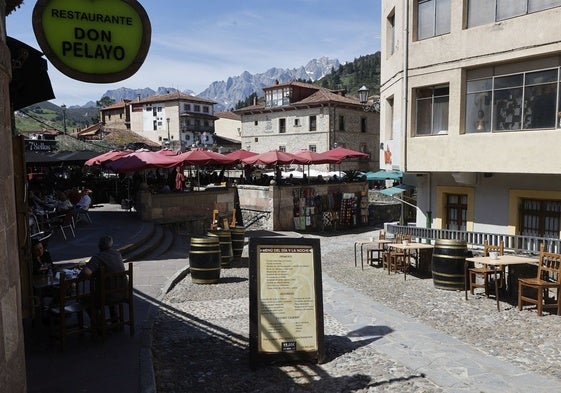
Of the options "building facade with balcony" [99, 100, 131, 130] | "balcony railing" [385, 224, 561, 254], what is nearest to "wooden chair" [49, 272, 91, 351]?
"balcony railing" [385, 224, 561, 254]

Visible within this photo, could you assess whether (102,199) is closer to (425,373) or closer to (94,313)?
(94,313)

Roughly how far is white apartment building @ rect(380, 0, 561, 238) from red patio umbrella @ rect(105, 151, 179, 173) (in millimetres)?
9376

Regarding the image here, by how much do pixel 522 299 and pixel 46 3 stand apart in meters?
10.2

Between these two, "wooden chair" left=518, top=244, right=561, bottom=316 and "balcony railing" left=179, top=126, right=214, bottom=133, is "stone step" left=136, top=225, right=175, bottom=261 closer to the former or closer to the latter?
"wooden chair" left=518, top=244, right=561, bottom=316

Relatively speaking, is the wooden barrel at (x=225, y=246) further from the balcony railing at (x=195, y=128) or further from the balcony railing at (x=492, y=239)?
the balcony railing at (x=195, y=128)

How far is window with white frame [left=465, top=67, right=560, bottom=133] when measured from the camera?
12.0m

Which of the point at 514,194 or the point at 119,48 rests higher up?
the point at 119,48

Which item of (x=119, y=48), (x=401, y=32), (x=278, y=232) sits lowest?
(x=278, y=232)

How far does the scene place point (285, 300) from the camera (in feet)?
22.0

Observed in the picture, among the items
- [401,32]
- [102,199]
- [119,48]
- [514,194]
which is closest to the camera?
[119,48]

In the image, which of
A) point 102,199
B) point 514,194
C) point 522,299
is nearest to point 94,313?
point 522,299

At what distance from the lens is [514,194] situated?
1355 cm

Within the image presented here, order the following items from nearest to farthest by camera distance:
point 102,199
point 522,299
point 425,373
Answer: point 425,373
point 522,299
point 102,199

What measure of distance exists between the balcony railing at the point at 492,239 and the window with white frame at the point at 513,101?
9.70 ft
